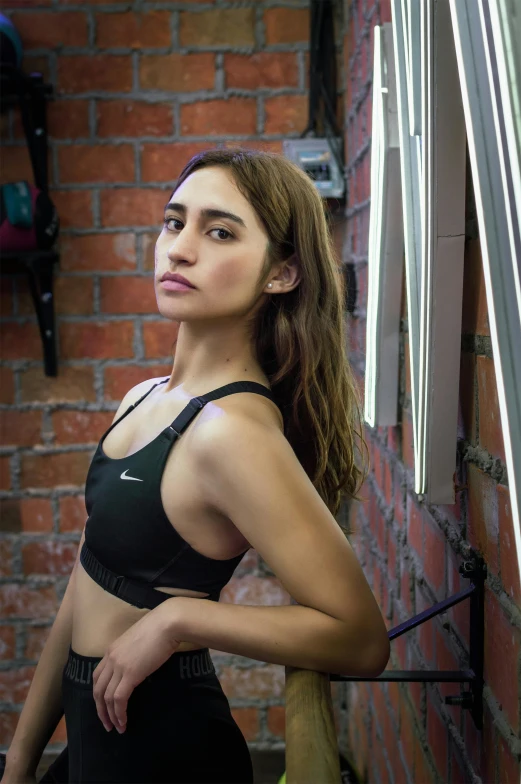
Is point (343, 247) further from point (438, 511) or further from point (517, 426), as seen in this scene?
point (517, 426)

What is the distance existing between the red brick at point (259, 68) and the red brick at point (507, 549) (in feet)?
5.13

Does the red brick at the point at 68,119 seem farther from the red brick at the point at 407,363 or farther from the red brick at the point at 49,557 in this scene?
the red brick at the point at 407,363

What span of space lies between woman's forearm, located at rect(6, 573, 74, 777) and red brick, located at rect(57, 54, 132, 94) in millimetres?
1391

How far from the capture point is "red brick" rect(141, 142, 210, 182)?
207 cm

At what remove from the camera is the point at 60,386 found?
6.97 ft

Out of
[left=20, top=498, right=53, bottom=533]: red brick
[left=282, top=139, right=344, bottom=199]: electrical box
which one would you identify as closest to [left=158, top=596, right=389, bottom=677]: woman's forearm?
[left=282, top=139, right=344, bottom=199]: electrical box

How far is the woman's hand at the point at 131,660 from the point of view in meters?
0.80

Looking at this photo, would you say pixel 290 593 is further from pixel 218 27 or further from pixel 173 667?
pixel 218 27

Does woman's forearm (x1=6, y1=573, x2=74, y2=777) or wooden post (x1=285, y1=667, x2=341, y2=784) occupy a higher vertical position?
wooden post (x1=285, y1=667, x2=341, y2=784)

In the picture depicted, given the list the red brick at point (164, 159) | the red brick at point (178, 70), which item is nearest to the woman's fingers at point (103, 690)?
the red brick at point (164, 159)

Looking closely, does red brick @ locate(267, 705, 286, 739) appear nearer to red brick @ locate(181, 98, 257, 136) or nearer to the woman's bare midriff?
the woman's bare midriff

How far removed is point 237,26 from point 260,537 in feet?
5.29

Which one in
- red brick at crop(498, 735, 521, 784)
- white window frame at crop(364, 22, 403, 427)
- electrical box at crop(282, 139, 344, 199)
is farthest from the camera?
electrical box at crop(282, 139, 344, 199)

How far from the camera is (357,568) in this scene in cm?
82
